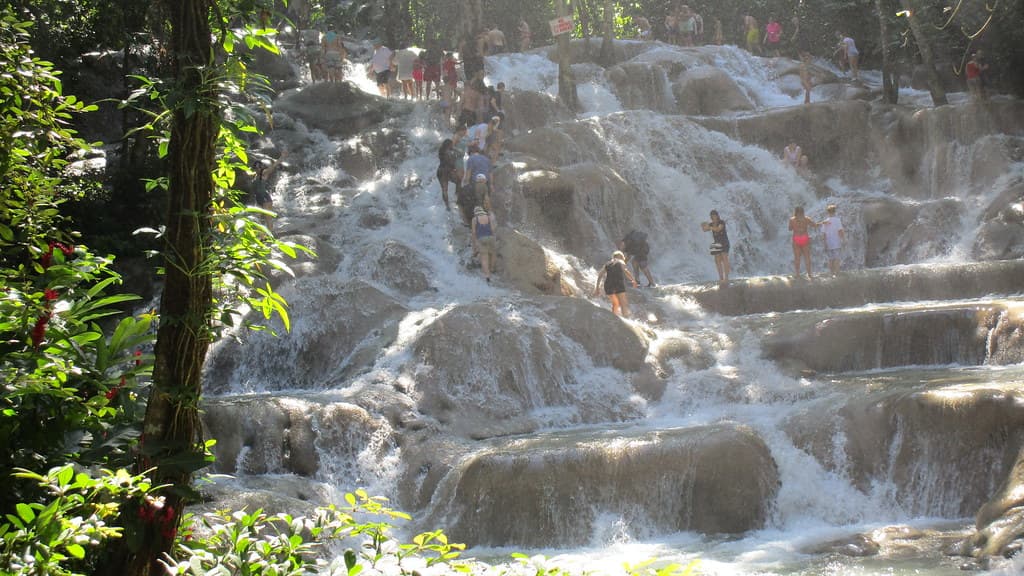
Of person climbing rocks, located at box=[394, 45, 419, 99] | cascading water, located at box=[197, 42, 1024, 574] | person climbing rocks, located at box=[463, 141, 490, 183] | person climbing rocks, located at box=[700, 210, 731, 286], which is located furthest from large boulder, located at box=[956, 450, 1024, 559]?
person climbing rocks, located at box=[394, 45, 419, 99]

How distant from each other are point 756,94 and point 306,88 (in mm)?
12285

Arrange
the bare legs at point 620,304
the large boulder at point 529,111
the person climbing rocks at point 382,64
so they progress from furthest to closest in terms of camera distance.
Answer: the person climbing rocks at point 382,64, the large boulder at point 529,111, the bare legs at point 620,304

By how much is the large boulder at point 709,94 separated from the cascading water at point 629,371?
2.92m

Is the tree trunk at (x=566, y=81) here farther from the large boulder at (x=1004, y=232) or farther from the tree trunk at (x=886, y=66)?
the large boulder at (x=1004, y=232)

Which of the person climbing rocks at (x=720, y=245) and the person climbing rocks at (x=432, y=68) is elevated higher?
the person climbing rocks at (x=432, y=68)

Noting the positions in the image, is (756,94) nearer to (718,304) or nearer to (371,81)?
(371,81)

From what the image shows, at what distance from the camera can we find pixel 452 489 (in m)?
11.0

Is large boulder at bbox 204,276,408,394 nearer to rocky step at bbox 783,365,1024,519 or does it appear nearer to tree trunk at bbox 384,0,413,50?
rocky step at bbox 783,365,1024,519

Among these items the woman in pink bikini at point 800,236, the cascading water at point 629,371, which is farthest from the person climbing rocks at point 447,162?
the woman in pink bikini at point 800,236

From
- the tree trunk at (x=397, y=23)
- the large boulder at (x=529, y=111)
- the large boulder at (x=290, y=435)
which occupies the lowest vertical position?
the large boulder at (x=290, y=435)

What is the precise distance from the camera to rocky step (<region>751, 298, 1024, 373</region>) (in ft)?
44.5

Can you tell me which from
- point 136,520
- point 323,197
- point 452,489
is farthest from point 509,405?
point 136,520

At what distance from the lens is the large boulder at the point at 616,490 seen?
1040 centimetres

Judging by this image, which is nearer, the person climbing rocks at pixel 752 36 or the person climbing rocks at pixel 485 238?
the person climbing rocks at pixel 485 238
